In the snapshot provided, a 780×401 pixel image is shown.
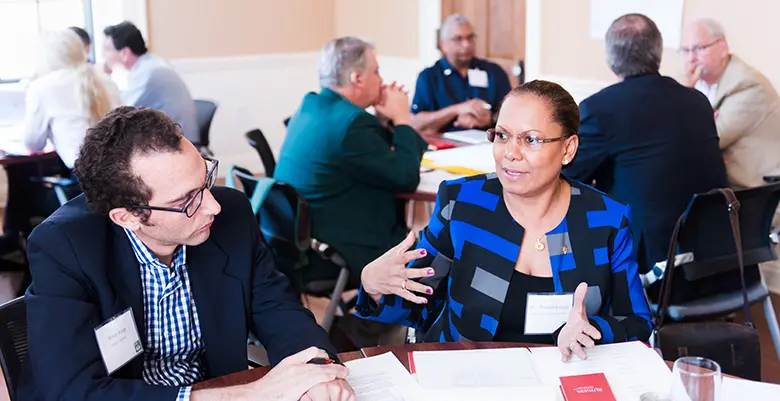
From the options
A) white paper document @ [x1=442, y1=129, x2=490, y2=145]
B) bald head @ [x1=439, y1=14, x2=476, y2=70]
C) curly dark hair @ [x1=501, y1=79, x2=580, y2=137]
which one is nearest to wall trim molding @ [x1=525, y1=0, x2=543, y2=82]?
bald head @ [x1=439, y1=14, x2=476, y2=70]

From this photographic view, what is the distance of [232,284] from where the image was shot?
6.48ft

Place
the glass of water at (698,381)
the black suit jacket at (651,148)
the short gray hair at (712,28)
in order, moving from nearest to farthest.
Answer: the glass of water at (698,381), the black suit jacket at (651,148), the short gray hair at (712,28)

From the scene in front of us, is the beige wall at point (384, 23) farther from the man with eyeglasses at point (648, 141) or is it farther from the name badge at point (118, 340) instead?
the name badge at point (118, 340)

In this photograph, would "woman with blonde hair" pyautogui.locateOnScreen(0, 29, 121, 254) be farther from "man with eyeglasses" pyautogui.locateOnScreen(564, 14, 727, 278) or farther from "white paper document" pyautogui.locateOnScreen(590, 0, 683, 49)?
"white paper document" pyautogui.locateOnScreen(590, 0, 683, 49)

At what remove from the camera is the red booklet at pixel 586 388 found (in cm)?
166

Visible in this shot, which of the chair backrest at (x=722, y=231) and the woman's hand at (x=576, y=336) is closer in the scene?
the woman's hand at (x=576, y=336)


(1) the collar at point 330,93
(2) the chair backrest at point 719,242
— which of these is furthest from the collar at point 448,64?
(2) the chair backrest at point 719,242

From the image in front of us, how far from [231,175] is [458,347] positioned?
1832mm

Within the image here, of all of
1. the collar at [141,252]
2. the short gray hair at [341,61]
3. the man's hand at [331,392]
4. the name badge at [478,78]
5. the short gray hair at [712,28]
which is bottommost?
the man's hand at [331,392]

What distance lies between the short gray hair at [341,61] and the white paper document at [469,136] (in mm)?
980

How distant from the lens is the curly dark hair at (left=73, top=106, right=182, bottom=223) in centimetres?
172

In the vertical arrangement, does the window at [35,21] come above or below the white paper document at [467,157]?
above

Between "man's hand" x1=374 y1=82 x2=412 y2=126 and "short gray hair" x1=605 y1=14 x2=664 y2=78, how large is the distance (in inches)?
39.7

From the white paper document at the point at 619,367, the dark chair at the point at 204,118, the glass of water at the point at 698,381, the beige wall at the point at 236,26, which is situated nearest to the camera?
the glass of water at the point at 698,381
